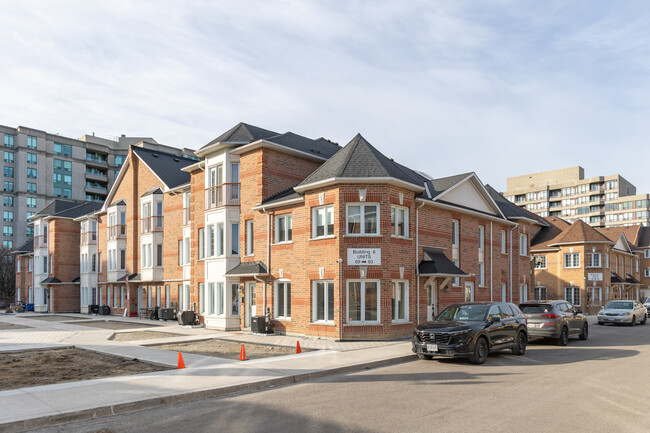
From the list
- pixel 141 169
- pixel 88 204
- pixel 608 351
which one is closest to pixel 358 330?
pixel 608 351

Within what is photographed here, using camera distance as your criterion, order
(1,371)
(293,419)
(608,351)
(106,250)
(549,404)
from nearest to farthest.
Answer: (293,419)
(549,404)
(1,371)
(608,351)
(106,250)

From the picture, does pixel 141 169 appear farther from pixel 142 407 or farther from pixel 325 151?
pixel 142 407

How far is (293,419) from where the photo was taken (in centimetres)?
824

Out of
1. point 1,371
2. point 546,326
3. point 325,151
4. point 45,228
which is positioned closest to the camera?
point 1,371

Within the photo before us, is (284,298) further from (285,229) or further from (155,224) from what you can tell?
(155,224)

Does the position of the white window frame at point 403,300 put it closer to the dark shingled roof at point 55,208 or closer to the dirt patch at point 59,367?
the dirt patch at point 59,367

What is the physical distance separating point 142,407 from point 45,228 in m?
47.9

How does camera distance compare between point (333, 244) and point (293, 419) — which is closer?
point (293, 419)

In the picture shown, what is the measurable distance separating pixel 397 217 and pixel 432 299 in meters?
4.87

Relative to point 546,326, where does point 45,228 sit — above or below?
above

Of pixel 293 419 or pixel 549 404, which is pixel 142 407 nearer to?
pixel 293 419

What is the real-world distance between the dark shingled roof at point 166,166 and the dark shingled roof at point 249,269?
533 inches

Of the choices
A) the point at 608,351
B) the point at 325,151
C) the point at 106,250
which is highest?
the point at 325,151

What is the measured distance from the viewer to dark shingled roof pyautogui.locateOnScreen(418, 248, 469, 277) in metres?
21.4
